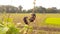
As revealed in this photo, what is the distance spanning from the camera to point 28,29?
1240 millimetres

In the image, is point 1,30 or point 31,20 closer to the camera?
point 1,30

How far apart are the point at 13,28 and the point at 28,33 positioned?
132 millimetres

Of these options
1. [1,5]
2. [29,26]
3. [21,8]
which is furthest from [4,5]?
[29,26]

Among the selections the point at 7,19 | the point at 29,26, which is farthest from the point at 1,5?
the point at 29,26

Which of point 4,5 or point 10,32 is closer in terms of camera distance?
point 10,32

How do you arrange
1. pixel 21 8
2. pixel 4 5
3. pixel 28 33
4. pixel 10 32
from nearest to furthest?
pixel 10 32 < pixel 28 33 < pixel 21 8 < pixel 4 5

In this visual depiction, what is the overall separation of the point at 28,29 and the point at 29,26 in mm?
22

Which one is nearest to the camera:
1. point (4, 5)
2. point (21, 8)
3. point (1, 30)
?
point (1, 30)

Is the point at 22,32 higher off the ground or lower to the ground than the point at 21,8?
lower

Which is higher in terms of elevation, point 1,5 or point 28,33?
point 1,5

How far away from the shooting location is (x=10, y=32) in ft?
3.66

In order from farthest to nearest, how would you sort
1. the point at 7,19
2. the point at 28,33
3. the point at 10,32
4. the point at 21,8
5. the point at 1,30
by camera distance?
the point at 21,8 < the point at 7,19 < the point at 28,33 < the point at 10,32 < the point at 1,30

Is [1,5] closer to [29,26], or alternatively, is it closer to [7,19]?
[7,19]

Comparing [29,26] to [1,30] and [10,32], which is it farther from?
[1,30]
